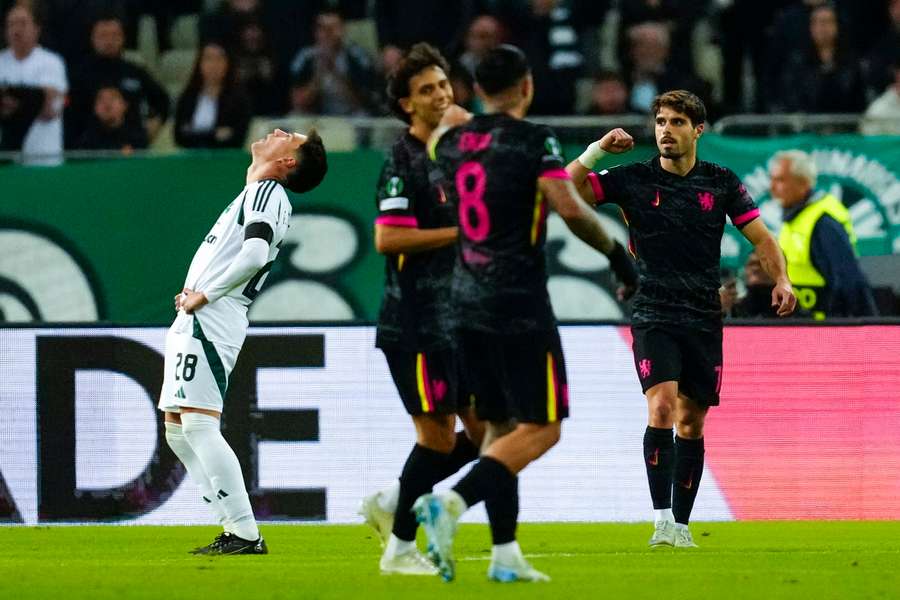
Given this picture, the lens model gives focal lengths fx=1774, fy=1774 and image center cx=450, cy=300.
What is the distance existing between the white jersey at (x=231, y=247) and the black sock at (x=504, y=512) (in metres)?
2.26

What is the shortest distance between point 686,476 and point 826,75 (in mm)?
6696

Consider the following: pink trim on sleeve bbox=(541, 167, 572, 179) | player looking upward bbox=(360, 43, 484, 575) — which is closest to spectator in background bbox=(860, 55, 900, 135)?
player looking upward bbox=(360, 43, 484, 575)

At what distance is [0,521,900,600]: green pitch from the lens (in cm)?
666

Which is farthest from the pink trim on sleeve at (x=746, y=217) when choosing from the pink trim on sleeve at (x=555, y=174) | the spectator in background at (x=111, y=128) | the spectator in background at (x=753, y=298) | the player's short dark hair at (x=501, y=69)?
the spectator in background at (x=111, y=128)

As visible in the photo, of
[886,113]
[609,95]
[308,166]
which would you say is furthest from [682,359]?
[886,113]

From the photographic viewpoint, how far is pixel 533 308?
263 inches

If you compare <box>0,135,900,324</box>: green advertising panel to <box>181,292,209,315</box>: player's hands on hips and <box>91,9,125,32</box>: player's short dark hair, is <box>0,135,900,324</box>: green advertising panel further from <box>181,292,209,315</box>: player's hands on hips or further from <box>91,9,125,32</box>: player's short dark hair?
<box>181,292,209,315</box>: player's hands on hips

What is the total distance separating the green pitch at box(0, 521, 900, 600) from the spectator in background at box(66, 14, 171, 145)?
5.23m

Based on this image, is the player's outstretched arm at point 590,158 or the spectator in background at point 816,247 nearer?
the player's outstretched arm at point 590,158

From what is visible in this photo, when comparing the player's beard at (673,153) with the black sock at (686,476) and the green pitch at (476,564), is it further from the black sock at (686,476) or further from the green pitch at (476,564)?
the green pitch at (476,564)

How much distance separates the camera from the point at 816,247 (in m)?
12.0

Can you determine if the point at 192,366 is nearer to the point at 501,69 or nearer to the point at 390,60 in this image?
the point at 501,69

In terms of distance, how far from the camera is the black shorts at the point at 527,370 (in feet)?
21.8

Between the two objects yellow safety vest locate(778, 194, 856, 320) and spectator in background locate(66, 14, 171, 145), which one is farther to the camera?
spectator in background locate(66, 14, 171, 145)
